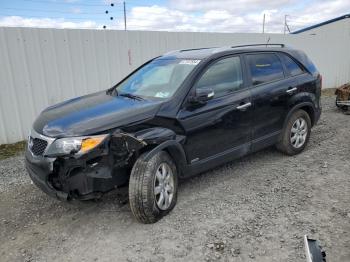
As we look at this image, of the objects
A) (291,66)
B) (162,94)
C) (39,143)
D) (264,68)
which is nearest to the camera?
(39,143)

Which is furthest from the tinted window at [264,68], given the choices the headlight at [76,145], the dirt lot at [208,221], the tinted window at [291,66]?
the headlight at [76,145]

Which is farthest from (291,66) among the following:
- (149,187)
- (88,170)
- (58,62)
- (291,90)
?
(58,62)

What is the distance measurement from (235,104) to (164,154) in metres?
1.26

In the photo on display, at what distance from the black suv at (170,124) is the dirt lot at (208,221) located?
1.10 ft

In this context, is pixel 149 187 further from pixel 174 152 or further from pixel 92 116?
pixel 92 116

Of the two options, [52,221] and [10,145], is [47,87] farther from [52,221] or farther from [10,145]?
[52,221]

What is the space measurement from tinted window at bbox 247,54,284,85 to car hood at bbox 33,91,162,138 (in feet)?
5.46

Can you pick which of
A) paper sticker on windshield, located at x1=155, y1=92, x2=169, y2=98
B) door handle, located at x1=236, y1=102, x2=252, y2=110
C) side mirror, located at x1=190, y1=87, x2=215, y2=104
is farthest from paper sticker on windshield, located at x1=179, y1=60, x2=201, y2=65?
door handle, located at x1=236, y1=102, x2=252, y2=110

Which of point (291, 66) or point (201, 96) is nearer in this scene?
point (201, 96)

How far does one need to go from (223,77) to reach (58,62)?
4.02 m

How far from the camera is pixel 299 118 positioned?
5316 mm

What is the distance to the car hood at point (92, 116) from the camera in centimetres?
333

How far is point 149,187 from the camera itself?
11.1ft

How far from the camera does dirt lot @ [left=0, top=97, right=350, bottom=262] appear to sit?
3.11 m
